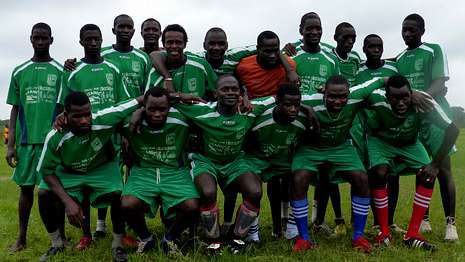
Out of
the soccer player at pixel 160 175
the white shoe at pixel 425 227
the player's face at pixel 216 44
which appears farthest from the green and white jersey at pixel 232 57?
the white shoe at pixel 425 227

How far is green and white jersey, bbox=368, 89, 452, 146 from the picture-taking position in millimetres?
6055

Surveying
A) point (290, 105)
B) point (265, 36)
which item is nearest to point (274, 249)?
point (290, 105)

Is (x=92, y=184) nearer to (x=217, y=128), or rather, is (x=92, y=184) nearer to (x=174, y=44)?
(x=217, y=128)

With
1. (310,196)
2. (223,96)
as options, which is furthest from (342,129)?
(310,196)

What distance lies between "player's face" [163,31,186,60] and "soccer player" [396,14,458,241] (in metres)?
2.89

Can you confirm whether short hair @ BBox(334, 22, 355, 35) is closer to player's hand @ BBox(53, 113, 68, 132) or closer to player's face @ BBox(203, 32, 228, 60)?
player's face @ BBox(203, 32, 228, 60)

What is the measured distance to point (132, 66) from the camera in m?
6.64

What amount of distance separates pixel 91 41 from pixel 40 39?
2.04ft

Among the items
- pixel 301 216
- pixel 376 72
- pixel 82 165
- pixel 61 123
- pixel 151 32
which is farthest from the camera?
pixel 151 32

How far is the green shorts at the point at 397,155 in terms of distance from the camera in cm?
625

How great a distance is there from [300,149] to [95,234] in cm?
285

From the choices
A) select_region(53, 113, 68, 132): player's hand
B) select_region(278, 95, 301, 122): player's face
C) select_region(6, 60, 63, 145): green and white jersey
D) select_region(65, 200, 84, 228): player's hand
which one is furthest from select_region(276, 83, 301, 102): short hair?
select_region(6, 60, 63, 145): green and white jersey

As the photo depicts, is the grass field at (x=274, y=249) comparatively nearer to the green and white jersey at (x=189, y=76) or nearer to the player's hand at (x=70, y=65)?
the green and white jersey at (x=189, y=76)

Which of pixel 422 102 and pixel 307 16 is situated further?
pixel 307 16
